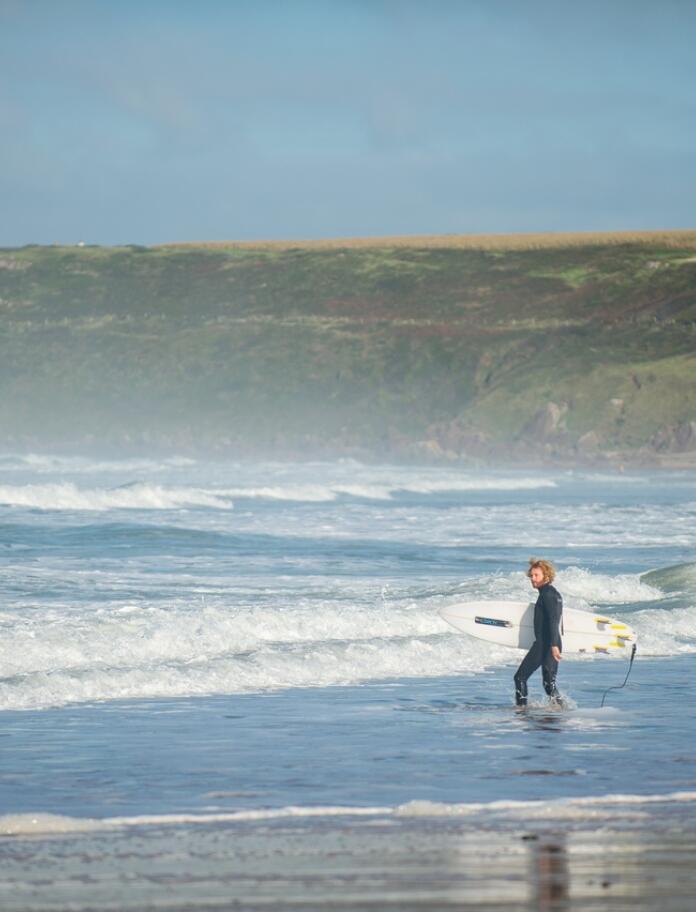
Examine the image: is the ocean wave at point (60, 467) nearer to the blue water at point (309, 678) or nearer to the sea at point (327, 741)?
the blue water at point (309, 678)

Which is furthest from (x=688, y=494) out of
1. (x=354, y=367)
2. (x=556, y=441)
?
(x=354, y=367)

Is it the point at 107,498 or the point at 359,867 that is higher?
the point at 359,867

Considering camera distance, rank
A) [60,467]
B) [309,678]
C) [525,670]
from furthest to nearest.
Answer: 1. [60,467]
2. [309,678]
3. [525,670]

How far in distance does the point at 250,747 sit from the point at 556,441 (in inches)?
3887

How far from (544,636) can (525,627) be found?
5.60ft

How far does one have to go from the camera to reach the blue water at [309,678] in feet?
36.4

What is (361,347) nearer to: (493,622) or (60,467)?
(60,467)

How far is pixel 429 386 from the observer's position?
137625mm

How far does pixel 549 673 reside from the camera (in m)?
14.8

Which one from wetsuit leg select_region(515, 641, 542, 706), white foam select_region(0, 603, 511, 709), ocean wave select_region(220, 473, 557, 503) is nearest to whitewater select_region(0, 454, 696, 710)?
white foam select_region(0, 603, 511, 709)

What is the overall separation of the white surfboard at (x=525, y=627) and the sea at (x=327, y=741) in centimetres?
32

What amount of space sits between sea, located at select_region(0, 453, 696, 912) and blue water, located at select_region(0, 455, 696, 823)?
44 millimetres

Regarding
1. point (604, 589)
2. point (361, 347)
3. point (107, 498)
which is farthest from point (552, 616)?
point (361, 347)

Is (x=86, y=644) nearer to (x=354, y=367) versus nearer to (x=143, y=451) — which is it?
(x=143, y=451)
